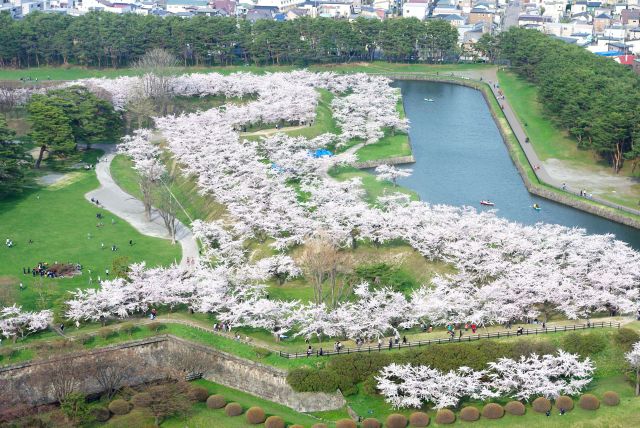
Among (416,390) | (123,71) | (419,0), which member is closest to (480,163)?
(416,390)

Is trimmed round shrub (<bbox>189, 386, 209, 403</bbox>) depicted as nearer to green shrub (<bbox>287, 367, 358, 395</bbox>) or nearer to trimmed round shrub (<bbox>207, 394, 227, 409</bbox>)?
trimmed round shrub (<bbox>207, 394, 227, 409</bbox>)

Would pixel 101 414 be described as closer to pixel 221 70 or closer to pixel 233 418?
pixel 233 418

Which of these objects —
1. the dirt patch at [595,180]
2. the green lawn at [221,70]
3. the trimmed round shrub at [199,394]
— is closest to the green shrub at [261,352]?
the trimmed round shrub at [199,394]

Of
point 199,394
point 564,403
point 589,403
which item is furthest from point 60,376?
point 589,403

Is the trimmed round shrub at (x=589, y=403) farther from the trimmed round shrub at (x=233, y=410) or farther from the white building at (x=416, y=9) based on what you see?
the white building at (x=416, y=9)

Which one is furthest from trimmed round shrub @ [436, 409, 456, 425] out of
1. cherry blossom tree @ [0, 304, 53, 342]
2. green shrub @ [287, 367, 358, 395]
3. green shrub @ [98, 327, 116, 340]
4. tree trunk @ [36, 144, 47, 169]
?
tree trunk @ [36, 144, 47, 169]
